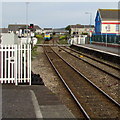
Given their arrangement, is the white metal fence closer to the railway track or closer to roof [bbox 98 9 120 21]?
the railway track

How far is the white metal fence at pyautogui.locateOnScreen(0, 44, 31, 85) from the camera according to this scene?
8656 mm

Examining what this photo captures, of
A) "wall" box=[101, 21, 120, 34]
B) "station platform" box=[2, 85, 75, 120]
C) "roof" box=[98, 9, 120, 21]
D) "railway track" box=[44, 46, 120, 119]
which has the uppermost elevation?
"roof" box=[98, 9, 120, 21]

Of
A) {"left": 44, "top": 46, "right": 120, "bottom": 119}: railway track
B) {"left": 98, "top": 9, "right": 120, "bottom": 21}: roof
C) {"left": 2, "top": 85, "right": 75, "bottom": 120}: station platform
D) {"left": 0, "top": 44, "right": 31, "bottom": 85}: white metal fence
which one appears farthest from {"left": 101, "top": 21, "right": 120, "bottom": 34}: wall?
{"left": 2, "top": 85, "right": 75, "bottom": 120}: station platform

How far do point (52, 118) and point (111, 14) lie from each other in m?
69.9

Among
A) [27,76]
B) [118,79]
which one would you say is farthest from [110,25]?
[27,76]

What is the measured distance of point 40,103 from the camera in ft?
22.5

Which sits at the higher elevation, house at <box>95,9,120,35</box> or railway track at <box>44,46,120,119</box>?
house at <box>95,9,120,35</box>

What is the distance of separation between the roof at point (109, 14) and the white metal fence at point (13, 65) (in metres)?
61.5

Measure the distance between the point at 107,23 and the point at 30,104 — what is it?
211ft

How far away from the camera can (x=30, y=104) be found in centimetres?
665

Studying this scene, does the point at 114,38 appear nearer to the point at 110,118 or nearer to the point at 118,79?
the point at 118,79

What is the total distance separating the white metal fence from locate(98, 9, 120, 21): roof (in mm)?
61517

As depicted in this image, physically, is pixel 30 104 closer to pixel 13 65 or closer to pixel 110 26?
pixel 13 65

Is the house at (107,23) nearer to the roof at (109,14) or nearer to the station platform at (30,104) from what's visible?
the roof at (109,14)
